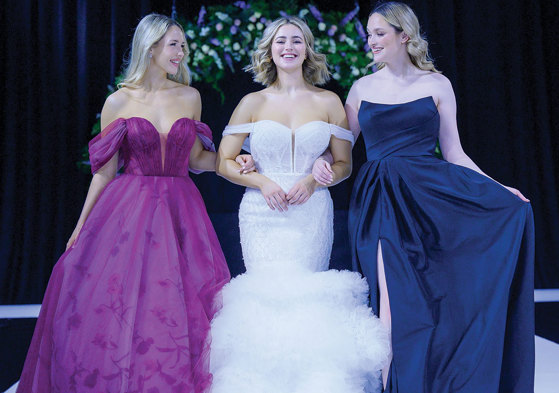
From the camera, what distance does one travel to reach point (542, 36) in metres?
5.80

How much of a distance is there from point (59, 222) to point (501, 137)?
14.9ft

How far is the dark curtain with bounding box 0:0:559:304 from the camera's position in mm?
5312

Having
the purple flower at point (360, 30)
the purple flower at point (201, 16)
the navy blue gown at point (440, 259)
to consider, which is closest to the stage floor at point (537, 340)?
the navy blue gown at point (440, 259)

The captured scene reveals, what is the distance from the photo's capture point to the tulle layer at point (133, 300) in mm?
2111

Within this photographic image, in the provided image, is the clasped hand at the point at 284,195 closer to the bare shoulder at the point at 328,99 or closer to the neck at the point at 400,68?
the bare shoulder at the point at 328,99

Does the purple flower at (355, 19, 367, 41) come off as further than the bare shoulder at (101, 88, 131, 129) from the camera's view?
Yes

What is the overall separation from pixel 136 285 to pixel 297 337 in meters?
0.69

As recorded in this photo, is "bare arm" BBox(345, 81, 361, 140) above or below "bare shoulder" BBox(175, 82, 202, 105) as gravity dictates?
below

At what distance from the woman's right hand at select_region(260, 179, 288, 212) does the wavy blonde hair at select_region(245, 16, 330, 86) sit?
0.63m

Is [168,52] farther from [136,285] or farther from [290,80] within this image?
[136,285]

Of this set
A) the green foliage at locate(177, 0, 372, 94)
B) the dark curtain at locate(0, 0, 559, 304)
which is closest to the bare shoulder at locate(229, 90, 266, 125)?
the green foliage at locate(177, 0, 372, 94)

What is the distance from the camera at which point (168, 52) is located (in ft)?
8.70

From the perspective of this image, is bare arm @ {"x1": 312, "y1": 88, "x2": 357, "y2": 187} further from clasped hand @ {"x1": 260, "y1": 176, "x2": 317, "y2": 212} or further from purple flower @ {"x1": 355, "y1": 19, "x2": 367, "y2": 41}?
purple flower @ {"x1": 355, "y1": 19, "x2": 367, "y2": 41}

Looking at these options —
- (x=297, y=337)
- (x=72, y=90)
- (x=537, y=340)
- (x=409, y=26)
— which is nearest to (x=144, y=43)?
(x=409, y=26)
